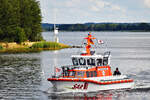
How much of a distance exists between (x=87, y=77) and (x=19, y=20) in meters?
86.4

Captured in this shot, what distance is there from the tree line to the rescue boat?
7483cm

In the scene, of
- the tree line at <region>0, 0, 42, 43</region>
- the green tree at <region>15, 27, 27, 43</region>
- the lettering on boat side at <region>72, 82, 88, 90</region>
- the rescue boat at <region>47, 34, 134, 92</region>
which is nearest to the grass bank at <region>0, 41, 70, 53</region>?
the green tree at <region>15, 27, 27, 43</region>

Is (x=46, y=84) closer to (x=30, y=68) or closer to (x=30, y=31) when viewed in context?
(x=30, y=68)

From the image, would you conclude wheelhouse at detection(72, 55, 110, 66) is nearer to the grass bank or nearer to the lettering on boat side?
the lettering on boat side

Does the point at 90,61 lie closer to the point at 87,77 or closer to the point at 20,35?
the point at 87,77

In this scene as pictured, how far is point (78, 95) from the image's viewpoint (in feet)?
147

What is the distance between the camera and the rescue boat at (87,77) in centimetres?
4491

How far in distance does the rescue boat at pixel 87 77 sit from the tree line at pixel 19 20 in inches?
2946

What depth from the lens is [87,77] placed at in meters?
45.8

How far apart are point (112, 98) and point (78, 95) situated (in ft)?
11.5

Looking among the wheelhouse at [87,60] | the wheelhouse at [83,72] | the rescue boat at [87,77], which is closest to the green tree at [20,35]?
the rescue boat at [87,77]

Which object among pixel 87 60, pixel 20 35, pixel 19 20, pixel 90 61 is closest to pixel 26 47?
pixel 20 35

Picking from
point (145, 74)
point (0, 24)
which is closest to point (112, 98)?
point (145, 74)

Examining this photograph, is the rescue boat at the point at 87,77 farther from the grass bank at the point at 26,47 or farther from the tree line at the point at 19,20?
the tree line at the point at 19,20
